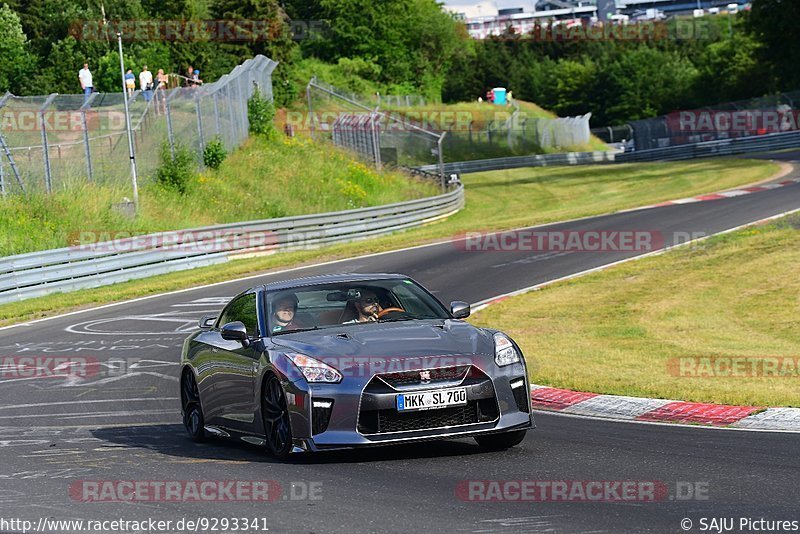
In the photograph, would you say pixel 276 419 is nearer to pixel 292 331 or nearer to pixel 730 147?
pixel 292 331

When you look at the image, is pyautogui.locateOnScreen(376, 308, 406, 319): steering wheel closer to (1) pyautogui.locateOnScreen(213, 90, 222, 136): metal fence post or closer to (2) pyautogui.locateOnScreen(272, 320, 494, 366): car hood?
(2) pyautogui.locateOnScreen(272, 320, 494, 366): car hood

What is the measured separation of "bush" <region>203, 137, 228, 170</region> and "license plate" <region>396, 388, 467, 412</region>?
31953mm

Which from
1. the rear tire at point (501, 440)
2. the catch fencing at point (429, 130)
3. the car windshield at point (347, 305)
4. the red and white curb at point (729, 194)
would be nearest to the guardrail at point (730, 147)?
the catch fencing at point (429, 130)

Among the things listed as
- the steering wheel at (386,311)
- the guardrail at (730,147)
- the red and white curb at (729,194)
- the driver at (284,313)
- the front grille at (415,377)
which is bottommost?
the guardrail at (730,147)

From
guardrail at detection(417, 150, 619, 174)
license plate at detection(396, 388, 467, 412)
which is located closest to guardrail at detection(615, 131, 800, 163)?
guardrail at detection(417, 150, 619, 174)

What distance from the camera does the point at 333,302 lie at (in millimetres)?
9812

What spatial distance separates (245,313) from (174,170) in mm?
26952

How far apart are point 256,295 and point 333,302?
2.19ft

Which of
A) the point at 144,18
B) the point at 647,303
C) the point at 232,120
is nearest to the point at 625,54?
the point at 144,18

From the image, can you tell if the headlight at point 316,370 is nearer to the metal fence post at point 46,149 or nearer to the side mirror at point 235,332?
the side mirror at point 235,332

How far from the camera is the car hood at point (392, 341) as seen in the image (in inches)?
338

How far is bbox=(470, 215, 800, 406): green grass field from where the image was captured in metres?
12.4

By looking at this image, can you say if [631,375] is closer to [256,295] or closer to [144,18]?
[256,295]

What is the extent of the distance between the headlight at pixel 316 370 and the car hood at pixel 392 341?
63 mm
